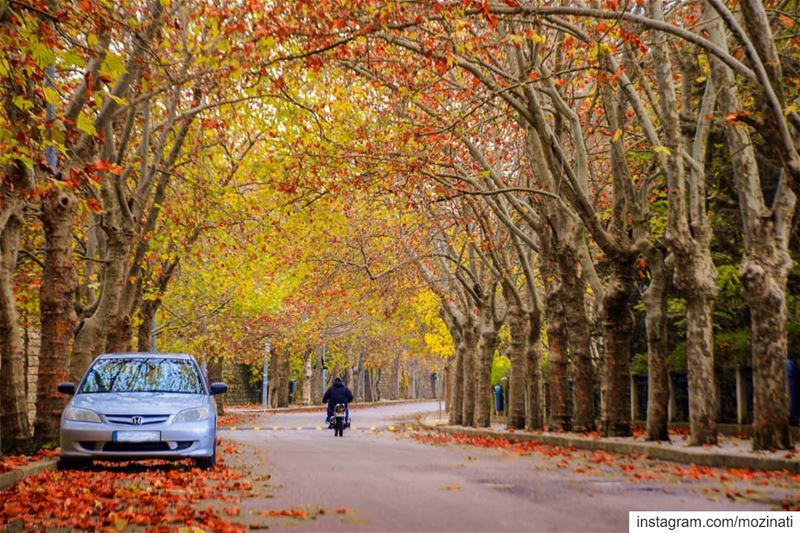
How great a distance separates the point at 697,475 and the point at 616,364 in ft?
23.0

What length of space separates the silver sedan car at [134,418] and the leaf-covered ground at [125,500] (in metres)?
0.30

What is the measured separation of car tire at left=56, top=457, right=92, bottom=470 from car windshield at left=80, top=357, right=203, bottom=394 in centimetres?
122

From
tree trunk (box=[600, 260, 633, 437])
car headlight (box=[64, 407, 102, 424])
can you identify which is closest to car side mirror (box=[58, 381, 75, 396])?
car headlight (box=[64, 407, 102, 424])

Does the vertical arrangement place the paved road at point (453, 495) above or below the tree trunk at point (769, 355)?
below

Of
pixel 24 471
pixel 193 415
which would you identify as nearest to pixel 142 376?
pixel 193 415

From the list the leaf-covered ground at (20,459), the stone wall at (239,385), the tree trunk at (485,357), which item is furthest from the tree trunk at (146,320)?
the stone wall at (239,385)

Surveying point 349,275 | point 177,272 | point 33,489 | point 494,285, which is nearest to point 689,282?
point 33,489

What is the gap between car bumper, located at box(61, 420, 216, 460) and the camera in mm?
12375

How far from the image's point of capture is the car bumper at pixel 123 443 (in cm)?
1238

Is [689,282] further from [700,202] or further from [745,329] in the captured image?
[745,329]

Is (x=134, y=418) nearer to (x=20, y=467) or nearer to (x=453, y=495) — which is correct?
(x=20, y=467)

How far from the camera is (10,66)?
921 centimetres

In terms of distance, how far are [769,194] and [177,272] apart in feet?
62.7

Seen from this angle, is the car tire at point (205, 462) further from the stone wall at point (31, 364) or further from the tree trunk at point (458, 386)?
the tree trunk at point (458, 386)
